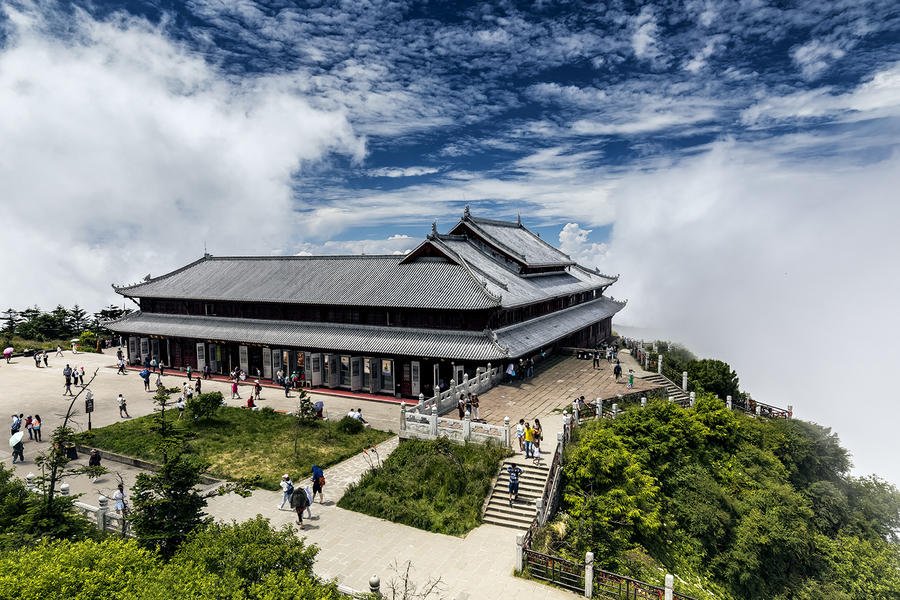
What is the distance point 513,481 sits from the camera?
20625 millimetres

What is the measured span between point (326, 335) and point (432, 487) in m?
21.2

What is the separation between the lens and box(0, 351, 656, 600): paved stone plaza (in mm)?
16656

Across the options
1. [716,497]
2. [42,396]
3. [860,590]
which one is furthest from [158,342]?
[860,590]

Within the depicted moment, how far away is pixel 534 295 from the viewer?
42750mm

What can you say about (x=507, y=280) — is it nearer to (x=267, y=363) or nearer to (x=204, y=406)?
(x=267, y=363)

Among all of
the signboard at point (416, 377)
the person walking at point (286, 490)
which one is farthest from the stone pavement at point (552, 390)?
the person walking at point (286, 490)

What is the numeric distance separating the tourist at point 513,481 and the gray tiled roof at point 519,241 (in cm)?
2820

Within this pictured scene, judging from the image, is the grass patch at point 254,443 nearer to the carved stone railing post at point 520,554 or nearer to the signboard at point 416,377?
the signboard at point 416,377

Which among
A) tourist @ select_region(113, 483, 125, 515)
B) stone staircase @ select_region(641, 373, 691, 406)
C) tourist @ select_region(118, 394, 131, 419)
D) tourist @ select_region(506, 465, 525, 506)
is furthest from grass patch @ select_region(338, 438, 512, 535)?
tourist @ select_region(118, 394, 131, 419)

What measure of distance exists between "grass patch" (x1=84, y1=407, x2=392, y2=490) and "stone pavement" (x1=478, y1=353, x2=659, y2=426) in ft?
23.2

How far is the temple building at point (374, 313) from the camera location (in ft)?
119

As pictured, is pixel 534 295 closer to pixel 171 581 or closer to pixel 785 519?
pixel 785 519

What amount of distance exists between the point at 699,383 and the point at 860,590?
17.4m

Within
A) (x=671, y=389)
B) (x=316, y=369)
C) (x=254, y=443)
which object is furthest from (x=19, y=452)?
(x=671, y=389)
